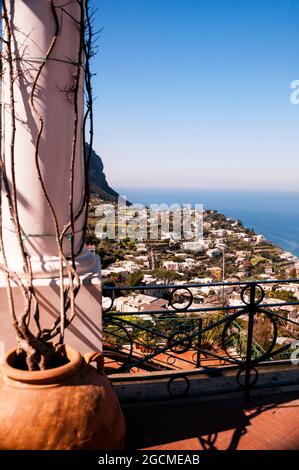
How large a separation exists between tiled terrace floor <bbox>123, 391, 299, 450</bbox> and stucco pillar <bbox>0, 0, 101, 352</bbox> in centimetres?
77

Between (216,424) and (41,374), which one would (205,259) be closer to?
(216,424)

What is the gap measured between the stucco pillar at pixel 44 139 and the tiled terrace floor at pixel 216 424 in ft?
2.51

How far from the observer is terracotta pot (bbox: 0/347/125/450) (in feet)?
5.16

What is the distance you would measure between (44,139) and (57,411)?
1.55 meters

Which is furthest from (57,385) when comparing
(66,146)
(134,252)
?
(134,252)

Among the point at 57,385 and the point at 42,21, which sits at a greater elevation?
the point at 42,21

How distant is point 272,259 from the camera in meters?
24.9

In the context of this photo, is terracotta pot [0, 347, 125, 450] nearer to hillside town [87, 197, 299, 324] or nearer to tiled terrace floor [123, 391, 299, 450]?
tiled terrace floor [123, 391, 299, 450]

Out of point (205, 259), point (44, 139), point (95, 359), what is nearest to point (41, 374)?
point (95, 359)

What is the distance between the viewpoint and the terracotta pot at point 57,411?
5.16 feet

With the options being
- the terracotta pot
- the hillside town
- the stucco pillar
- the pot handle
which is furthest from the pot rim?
the hillside town
